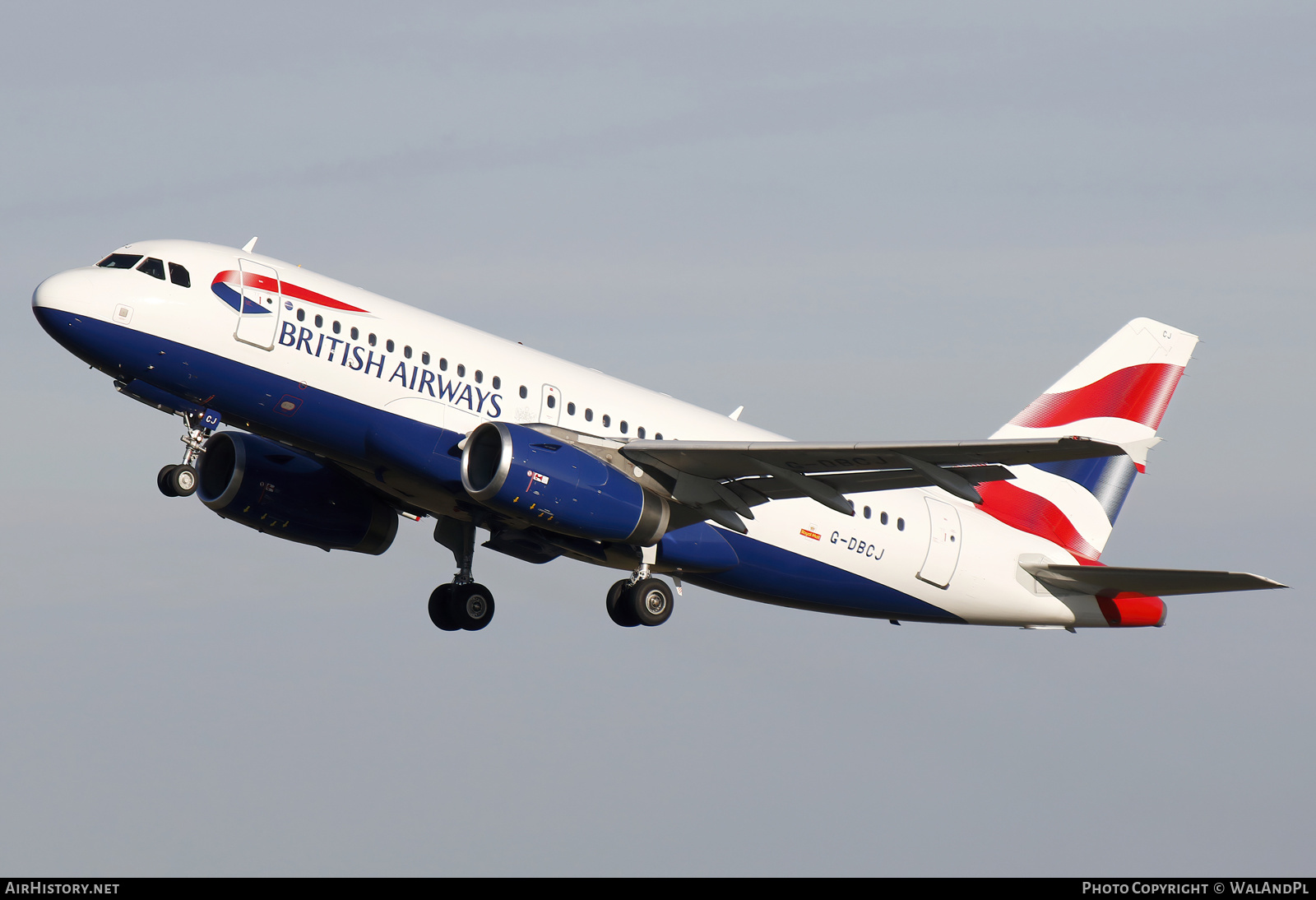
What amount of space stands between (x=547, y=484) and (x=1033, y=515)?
14393 mm

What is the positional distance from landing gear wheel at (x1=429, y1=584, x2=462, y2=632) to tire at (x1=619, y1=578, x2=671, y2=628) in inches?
214

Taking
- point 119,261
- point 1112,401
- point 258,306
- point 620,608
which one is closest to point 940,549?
point 1112,401

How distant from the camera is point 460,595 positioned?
35156 mm

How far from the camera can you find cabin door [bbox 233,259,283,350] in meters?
28.2

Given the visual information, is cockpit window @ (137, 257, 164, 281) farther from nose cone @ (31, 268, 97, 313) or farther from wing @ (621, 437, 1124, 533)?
wing @ (621, 437, 1124, 533)

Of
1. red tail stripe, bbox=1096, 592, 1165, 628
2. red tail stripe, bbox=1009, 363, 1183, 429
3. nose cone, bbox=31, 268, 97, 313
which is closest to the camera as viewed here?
nose cone, bbox=31, 268, 97, 313

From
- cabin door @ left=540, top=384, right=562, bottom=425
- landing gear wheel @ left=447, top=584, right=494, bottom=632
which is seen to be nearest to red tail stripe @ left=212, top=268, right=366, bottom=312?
cabin door @ left=540, top=384, right=562, bottom=425

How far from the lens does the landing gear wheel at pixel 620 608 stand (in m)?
31.8

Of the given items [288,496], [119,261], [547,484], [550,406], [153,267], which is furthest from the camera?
[288,496]

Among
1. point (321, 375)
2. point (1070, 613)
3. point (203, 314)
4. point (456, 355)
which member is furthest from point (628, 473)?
point (1070, 613)

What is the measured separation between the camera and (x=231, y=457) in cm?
3312

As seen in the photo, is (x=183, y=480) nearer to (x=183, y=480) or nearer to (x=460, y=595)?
(x=183, y=480)

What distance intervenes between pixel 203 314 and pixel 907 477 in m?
14.1

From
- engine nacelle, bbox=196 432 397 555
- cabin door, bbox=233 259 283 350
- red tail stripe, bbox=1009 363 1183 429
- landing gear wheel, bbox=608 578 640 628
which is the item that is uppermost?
red tail stripe, bbox=1009 363 1183 429
